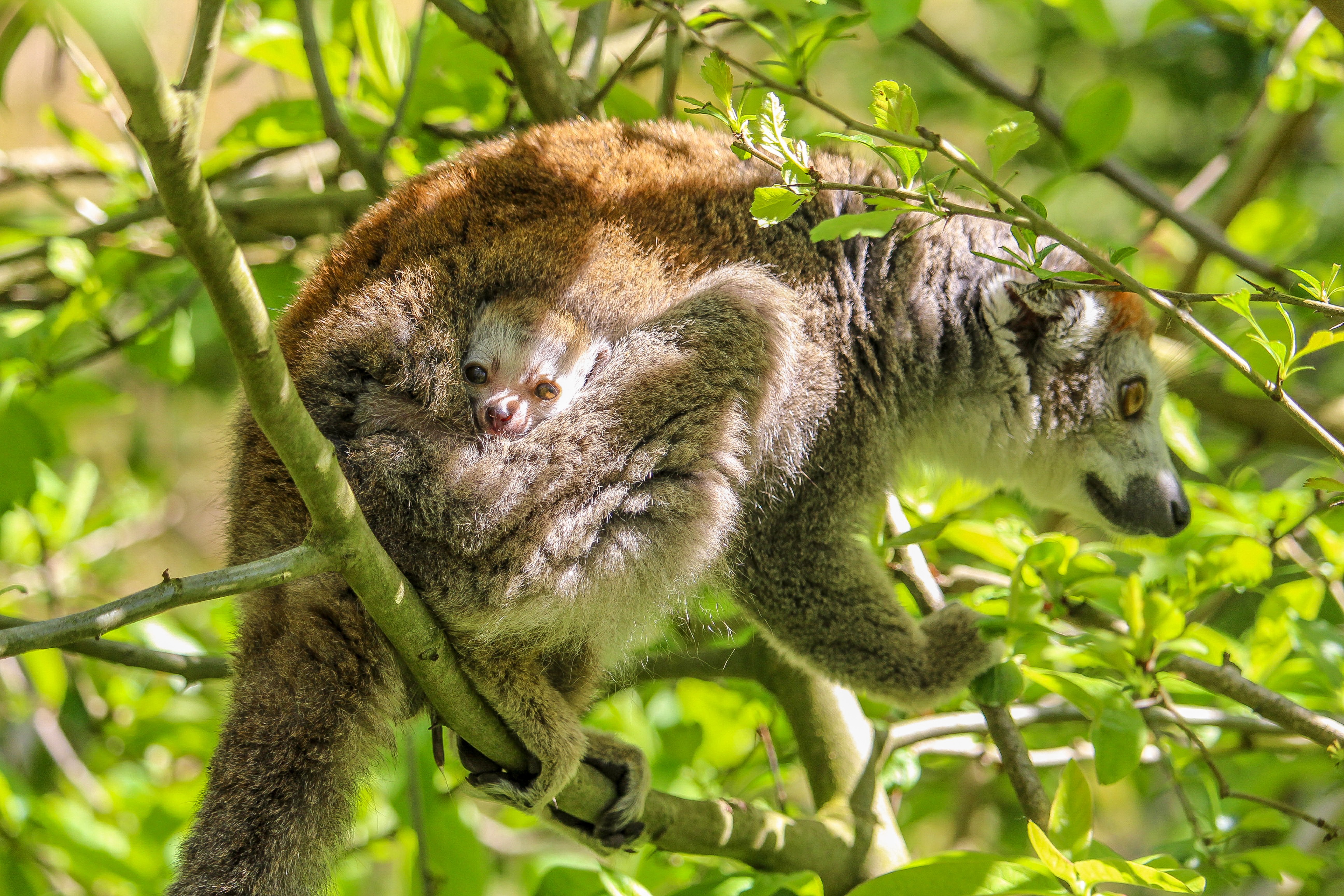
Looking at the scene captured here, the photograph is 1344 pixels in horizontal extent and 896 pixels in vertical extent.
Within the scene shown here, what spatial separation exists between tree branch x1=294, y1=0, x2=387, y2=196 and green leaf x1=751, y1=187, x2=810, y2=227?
2.13 meters

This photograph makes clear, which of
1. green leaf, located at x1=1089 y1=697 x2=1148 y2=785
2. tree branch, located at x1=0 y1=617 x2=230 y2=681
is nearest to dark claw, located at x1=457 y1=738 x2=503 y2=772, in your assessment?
tree branch, located at x1=0 y1=617 x2=230 y2=681

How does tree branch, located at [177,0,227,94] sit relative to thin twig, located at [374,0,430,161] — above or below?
above

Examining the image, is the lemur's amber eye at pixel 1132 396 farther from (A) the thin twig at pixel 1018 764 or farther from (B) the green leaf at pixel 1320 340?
(B) the green leaf at pixel 1320 340

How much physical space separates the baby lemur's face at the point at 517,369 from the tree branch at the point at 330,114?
133 centimetres

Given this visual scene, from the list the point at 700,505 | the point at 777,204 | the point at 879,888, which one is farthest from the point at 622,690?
the point at 777,204

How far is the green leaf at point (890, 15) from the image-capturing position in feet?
10.6

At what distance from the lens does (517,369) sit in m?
3.17

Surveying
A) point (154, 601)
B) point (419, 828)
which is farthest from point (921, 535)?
point (154, 601)

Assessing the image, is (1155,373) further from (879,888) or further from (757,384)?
(879,888)

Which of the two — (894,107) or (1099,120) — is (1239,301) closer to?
(894,107)

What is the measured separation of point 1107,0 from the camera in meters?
6.34

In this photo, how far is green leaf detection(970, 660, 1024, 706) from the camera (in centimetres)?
340

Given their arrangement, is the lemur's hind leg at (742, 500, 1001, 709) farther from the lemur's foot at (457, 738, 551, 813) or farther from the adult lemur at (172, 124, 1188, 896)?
the lemur's foot at (457, 738, 551, 813)

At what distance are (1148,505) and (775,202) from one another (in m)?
2.66
